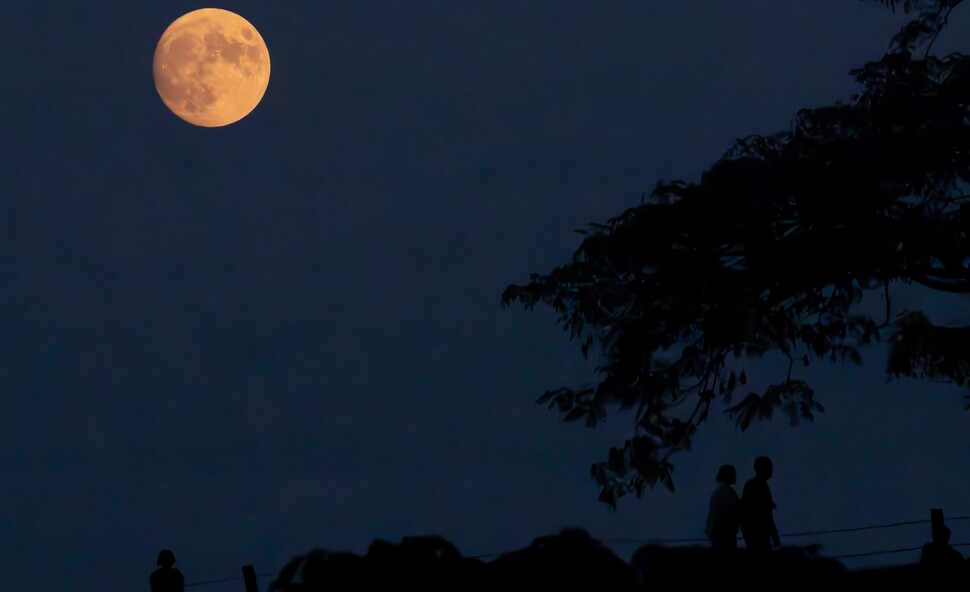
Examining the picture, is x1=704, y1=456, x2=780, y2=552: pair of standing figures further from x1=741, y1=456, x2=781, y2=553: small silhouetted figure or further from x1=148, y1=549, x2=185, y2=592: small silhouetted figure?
x1=148, y1=549, x2=185, y2=592: small silhouetted figure

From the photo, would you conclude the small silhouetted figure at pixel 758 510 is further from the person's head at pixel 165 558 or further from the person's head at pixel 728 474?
the person's head at pixel 165 558

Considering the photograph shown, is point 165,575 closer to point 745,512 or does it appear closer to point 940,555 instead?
point 745,512

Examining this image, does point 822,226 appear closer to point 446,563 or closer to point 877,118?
point 877,118

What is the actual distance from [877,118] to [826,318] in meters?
2.98

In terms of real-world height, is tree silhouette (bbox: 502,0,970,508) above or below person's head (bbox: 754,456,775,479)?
above

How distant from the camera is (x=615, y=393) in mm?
18000

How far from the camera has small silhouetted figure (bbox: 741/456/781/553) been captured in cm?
1366

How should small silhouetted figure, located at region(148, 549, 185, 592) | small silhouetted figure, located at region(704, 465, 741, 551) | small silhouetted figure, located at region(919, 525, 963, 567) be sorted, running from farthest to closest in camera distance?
small silhouetted figure, located at region(148, 549, 185, 592) < small silhouetted figure, located at region(704, 465, 741, 551) < small silhouetted figure, located at region(919, 525, 963, 567)

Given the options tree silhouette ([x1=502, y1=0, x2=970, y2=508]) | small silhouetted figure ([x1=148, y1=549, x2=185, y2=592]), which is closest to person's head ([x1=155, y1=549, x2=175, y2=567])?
small silhouetted figure ([x1=148, y1=549, x2=185, y2=592])

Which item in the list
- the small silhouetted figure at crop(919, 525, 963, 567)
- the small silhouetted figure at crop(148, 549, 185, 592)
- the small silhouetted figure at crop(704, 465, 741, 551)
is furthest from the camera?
the small silhouetted figure at crop(148, 549, 185, 592)

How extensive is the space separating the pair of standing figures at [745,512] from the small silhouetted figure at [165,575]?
621 centimetres

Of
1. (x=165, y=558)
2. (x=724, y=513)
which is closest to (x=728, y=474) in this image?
(x=724, y=513)

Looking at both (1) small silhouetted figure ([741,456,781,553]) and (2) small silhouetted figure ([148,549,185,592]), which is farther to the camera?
(2) small silhouetted figure ([148,549,185,592])

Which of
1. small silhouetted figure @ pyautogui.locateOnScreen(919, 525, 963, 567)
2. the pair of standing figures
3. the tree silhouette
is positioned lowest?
small silhouetted figure @ pyautogui.locateOnScreen(919, 525, 963, 567)
